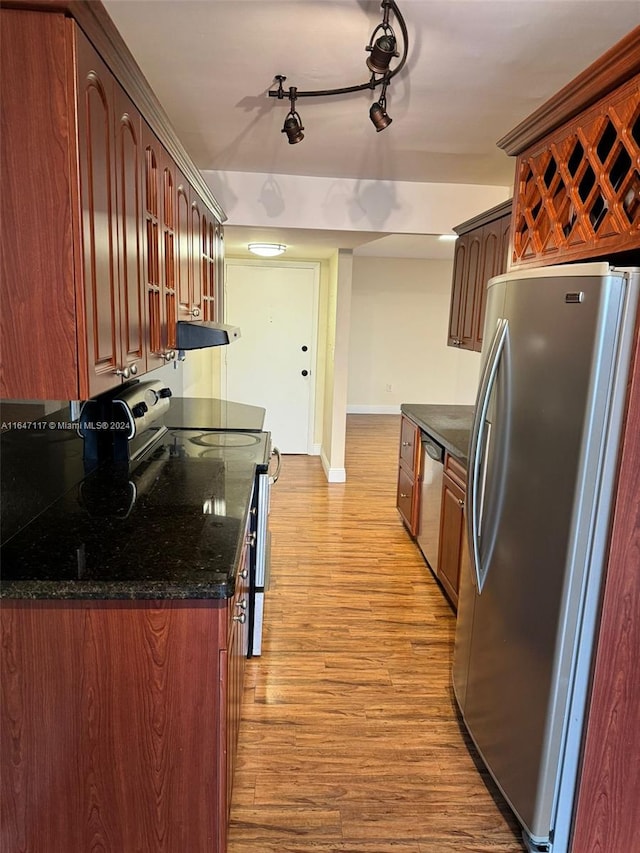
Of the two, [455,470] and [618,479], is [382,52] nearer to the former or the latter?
[618,479]

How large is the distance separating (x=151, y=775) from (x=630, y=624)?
4.27 ft

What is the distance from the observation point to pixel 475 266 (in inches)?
134

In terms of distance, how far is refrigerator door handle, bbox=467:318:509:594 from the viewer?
188 cm

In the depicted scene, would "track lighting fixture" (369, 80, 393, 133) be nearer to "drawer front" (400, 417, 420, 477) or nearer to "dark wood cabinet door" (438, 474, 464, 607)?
"dark wood cabinet door" (438, 474, 464, 607)

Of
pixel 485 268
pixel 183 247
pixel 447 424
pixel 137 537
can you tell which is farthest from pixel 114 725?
pixel 485 268

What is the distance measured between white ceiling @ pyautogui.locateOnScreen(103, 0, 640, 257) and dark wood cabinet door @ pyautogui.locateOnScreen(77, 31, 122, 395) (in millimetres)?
647

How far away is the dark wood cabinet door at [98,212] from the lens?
1.22 m

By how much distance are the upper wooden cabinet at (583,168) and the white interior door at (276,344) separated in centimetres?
406

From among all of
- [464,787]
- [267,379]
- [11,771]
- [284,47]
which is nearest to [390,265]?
[267,379]

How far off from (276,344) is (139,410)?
3987 mm

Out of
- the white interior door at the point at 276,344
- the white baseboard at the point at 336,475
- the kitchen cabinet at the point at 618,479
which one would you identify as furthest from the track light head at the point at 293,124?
the white interior door at the point at 276,344

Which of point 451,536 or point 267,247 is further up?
point 267,247

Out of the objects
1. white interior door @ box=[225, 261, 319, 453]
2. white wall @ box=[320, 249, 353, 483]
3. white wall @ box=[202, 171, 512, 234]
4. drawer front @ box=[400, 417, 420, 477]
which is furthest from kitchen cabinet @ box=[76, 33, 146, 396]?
white interior door @ box=[225, 261, 319, 453]

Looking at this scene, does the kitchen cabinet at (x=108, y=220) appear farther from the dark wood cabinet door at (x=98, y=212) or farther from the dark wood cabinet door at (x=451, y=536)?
the dark wood cabinet door at (x=451, y=536)
